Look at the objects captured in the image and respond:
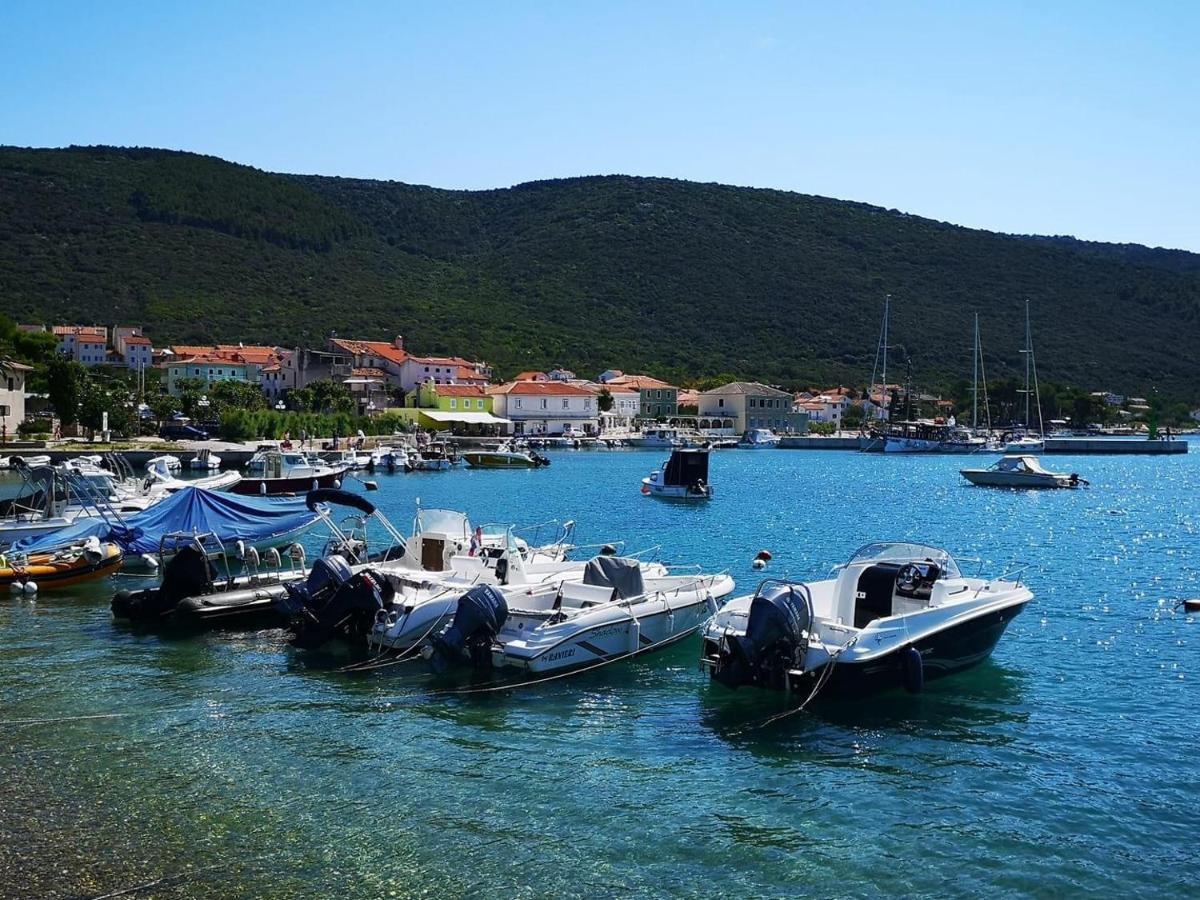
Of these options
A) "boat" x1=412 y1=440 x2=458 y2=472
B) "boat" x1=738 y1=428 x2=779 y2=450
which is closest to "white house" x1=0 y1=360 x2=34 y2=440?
"boat" x1=412 y1=440 x2=458 y2=472

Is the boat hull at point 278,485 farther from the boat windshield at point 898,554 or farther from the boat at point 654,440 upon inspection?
the boat at point 654,440

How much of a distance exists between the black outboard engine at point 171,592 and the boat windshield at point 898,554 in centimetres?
1376

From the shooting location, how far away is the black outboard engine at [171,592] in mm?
23281

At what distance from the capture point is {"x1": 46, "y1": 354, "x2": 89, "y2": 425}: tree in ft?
269

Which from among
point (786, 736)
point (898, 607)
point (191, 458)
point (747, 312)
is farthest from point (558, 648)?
point (747, 312)

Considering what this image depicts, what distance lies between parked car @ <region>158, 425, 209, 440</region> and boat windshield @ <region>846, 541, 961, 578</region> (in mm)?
82932

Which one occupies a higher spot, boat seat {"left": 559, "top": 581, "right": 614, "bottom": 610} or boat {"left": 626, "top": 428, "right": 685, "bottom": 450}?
boat {"left": 626, "top": 428, "right": 685, "bottom": 450}

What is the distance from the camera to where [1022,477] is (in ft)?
241

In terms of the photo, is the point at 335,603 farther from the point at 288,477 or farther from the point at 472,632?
the point at 288,477

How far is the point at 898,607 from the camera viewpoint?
63.9ft

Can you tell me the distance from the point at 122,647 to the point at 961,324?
189498 millimetres

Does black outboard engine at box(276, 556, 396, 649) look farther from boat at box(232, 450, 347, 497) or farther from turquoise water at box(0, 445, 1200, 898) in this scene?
boat at box(232, 450, 347, 497)

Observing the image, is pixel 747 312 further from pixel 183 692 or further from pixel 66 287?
pixel 183 692

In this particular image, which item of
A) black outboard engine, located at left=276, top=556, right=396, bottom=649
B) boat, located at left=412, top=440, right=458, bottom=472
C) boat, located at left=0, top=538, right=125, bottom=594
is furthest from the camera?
boat, located at left=412, top=440, right=458, bottom=472
